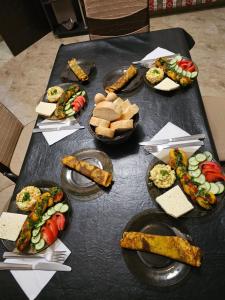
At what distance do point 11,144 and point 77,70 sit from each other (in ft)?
2.47

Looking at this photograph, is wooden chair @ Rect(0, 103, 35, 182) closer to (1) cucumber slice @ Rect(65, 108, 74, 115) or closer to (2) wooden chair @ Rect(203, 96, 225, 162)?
(1) cucumber slice @ Rect(65, 108, 74, 115)

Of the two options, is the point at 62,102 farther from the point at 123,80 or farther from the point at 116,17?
the point at 116,17

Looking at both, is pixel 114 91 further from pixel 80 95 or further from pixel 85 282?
pixel 85 282

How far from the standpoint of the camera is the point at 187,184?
117cm

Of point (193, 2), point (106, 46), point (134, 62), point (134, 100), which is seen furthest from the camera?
point (193, 2)

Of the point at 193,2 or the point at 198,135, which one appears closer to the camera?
the point at 198,135

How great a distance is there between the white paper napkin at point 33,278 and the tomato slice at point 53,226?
0.18ft

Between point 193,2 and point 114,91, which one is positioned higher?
point 114,91

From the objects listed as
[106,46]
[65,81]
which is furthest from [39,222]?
[106,46]

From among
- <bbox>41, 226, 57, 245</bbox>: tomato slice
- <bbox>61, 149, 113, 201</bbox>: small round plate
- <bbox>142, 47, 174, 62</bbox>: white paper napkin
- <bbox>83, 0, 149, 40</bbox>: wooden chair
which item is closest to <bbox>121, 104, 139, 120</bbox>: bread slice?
<bbox>61, 149, 113, 201</bbox>: small round plate

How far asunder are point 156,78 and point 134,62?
29cm

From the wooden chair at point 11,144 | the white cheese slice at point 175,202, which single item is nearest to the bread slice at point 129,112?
the white cheese slice at point 175,202

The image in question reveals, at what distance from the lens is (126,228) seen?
114cm

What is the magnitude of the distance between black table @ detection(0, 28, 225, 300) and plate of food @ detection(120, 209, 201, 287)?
1.1 inches
